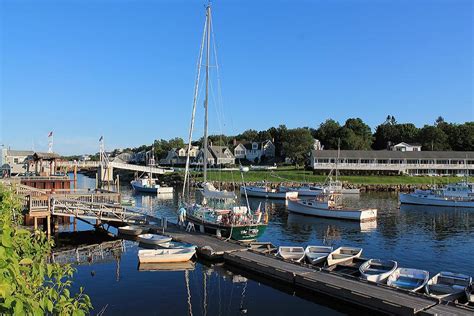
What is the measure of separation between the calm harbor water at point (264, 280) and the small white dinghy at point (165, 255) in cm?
77

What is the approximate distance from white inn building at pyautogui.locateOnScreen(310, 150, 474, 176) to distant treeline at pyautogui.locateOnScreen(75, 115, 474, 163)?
43.3ft

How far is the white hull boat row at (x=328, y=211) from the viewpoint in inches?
1984

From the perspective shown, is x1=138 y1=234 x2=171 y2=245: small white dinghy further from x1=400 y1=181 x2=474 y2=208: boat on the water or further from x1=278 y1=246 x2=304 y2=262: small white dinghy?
x1=400 y1=181 x2=474 y2=208: boat on the water

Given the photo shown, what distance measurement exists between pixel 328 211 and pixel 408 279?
30.0 meters

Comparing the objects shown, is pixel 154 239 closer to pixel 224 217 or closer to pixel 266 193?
pixel 224 217

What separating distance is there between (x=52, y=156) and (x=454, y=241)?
4185cm

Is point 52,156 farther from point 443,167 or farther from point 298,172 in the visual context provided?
point 443,167

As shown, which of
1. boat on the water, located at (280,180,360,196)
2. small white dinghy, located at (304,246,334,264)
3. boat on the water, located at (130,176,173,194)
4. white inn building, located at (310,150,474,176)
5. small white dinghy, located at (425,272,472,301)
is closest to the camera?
small white dinghy, located at (425,272,472,301)

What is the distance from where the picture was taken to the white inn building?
11138 cm

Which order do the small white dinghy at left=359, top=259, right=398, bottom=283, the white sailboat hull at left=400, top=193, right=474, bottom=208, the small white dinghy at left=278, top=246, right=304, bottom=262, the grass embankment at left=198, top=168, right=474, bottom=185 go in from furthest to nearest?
the grass embankment at left=198, top=168, right=474, bottom=185 < the white sailboat hull at left=400, top=193, right=474, bottom=208 < the small white dinghy at left=278, top=246, right=304, bottom=262 < the small white dinghy at left=359, top=259, right=398, bottom=283

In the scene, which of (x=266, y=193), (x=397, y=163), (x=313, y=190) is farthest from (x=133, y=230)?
(x=397, y=163)

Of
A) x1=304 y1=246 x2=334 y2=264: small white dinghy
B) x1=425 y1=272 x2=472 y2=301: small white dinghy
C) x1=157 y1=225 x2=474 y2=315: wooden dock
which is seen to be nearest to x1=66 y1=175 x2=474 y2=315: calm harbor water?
x1=157 y1=225 x2=474 y2=315: wooden dock

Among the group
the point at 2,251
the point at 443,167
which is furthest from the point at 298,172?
the point at 2,251

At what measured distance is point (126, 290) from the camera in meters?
23.0
